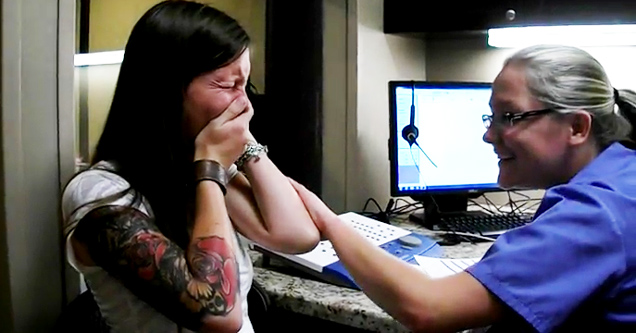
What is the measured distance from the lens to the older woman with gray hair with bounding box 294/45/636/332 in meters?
0.95

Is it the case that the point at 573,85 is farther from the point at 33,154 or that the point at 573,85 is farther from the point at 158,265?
the point at 33,154

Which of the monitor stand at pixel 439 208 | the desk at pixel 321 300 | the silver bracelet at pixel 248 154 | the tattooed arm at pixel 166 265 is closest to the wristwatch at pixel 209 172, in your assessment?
the tattooed arm at pixel 166 265

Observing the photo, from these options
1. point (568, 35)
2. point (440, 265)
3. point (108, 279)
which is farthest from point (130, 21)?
point (568, 35)

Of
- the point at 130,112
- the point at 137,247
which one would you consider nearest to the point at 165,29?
the point at 130,112

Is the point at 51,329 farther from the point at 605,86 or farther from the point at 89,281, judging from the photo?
the point at 605,86

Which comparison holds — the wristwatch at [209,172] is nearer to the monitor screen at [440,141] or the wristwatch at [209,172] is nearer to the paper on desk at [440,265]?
the paper on desk at [440,265]

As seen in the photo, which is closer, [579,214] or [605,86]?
[579,214]

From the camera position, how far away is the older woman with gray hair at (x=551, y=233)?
3.10 ft

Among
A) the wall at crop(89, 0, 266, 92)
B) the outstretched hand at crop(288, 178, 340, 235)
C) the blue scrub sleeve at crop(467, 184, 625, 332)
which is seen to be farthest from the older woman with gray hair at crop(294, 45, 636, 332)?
the wall at crop(89, 0, 266, 92)

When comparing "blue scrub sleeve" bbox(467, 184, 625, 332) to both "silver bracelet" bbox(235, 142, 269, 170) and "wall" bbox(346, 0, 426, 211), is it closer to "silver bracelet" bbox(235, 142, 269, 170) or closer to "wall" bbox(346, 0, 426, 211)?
"silver bracelet" bbox(235, 142, 269, 170)

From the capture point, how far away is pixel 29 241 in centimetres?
117

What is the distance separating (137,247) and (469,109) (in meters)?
1.31

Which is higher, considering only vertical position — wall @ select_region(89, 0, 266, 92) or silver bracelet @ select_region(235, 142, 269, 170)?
wall @ select_region(89, 0, 266, 92)

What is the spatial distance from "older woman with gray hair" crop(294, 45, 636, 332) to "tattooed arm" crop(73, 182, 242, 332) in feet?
0.79
